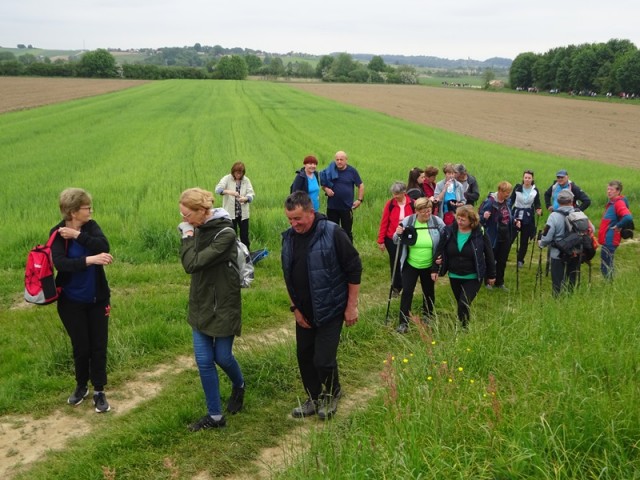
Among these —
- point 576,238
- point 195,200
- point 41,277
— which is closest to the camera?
point 195,200

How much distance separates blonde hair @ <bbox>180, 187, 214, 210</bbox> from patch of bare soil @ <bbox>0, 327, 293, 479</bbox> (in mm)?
2045

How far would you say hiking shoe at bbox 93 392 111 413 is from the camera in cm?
492

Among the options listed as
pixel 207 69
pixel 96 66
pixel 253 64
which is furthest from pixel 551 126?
pixel 253 64

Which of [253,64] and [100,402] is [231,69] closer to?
[253,64]

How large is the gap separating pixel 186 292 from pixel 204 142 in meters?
18.7

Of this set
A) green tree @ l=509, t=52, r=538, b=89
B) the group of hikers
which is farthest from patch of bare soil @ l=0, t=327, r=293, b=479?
green tree @ l=509, t=52, r=538, b=89

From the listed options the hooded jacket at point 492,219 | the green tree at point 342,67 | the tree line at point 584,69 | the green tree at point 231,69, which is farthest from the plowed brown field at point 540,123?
the green tree at point 342,67

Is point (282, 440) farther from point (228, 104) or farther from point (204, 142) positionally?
point (228, 104)

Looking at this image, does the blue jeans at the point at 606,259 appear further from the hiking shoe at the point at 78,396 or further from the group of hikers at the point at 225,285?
the hiking shoe at the point at 78,396

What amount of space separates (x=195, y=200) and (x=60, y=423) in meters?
2.35

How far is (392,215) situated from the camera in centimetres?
774

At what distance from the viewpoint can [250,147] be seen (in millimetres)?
24219

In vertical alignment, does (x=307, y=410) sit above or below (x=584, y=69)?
below

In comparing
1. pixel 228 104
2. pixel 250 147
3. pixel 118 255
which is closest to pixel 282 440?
pixel 118 255
